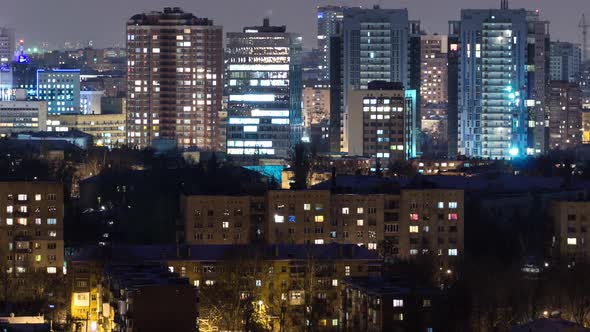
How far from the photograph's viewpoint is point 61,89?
94.1m

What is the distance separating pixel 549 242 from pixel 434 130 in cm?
5027

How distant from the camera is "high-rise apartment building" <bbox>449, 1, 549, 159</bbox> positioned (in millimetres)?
71812

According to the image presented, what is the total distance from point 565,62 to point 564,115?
17965 millimetres

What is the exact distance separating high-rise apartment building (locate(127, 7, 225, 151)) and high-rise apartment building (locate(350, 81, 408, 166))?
32.5 ft

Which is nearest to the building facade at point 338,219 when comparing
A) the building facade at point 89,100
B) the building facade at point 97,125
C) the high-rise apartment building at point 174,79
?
the high-rise apartment building at point 174,79

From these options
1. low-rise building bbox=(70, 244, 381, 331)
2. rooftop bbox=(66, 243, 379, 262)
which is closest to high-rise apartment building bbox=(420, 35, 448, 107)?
rooftop bbox=(66, 243, 379, 262)

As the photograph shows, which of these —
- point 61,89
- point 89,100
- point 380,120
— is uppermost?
point 61,89

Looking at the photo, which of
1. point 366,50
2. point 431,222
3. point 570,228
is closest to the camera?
point 431,222

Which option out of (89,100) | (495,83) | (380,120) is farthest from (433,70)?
(380,120)

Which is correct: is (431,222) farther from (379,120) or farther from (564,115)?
(564,115)

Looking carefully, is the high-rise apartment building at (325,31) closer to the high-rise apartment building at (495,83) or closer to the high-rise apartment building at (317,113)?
the high-rise apartment building at (317,113)

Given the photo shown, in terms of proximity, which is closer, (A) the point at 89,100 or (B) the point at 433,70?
(A) the point at 89,100

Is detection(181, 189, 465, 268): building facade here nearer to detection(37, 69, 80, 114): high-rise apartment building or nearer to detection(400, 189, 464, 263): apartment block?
detection(400, 189, 464, 263): apartment block

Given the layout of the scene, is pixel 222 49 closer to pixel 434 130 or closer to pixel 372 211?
pixel 434 130
